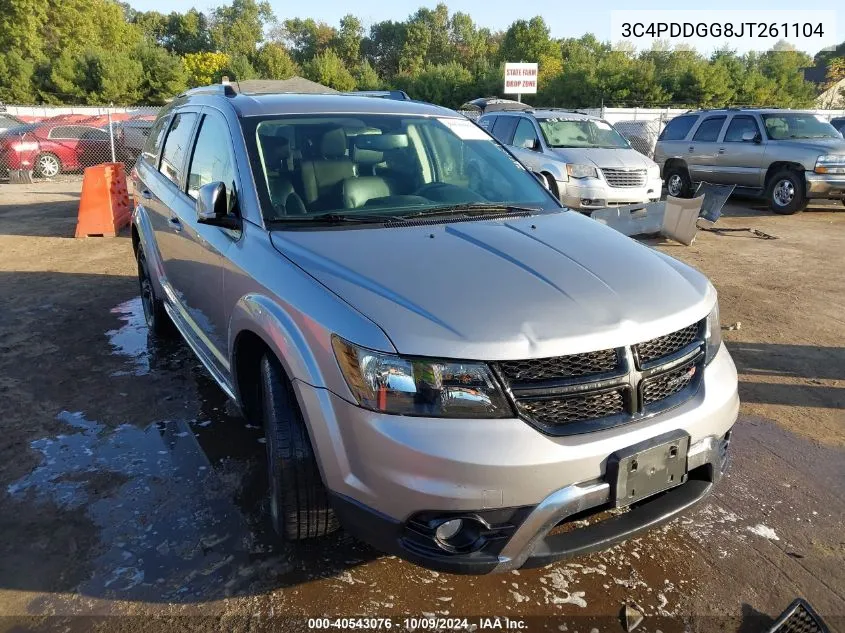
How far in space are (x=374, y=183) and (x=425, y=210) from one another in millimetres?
334

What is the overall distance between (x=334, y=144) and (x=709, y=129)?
12412 millimetres

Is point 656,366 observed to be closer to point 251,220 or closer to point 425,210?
point 425,210

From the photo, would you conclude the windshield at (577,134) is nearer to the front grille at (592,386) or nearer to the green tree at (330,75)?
the front grille at (592,386)

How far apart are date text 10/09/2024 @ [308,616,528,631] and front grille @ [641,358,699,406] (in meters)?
0.96

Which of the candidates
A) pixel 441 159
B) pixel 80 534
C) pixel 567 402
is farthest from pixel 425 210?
pixel 80 534

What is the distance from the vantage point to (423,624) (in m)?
2.48

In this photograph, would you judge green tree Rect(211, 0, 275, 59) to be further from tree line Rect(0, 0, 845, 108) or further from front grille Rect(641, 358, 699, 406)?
front grille Rect(641, 358, 699, 406)

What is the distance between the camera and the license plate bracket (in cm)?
221

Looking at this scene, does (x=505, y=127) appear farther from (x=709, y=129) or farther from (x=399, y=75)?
(x=399, y=75)

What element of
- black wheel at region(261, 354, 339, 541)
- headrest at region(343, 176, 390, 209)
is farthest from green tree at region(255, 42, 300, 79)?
black wheel at region(261, 354, 339, 541)

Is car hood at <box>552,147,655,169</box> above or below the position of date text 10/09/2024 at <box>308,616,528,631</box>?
above

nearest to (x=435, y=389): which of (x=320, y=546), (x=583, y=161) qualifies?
(x=320, y=546)

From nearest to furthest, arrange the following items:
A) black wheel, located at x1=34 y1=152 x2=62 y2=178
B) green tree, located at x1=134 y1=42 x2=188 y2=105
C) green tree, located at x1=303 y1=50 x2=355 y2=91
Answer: black wheel, located at x1=34 y1=152 x2=62 y2=178
green tree, located at x1=134 y1=42 x2=188 y2=105
green tree, located at x1=303 y1=50 x2=355 y2=91

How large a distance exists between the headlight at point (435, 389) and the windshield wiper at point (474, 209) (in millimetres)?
1184
